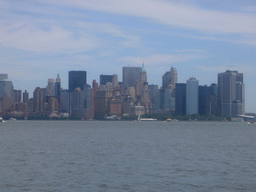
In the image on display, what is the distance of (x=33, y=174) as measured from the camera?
46.1 metres

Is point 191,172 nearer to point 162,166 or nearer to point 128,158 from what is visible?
point 162,166

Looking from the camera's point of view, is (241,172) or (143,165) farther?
(143,165)

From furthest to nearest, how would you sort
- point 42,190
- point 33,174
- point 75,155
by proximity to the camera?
1. point 75,155
2. point 33,174
3. point 42,190

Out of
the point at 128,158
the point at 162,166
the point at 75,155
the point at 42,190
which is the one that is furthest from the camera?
the point at 75,155

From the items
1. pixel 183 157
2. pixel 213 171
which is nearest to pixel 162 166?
pixel 213 171

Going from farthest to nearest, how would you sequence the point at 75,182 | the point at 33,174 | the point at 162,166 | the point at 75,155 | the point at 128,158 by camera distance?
the point at 75,155
the point at 128,158
the point at 162,166
the point at 33,174
the point at 75,182

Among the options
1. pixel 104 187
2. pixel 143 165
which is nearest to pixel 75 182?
pixel 104 187

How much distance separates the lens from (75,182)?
136 feet

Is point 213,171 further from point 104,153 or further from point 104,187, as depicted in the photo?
point 104,153

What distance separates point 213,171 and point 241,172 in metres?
3.16

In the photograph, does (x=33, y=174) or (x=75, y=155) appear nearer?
(x=33, y=174)

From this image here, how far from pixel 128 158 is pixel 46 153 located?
14874mm

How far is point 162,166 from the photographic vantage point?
52.7 m

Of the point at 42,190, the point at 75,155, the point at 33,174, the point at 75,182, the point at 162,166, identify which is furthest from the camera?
the point at 75,155
